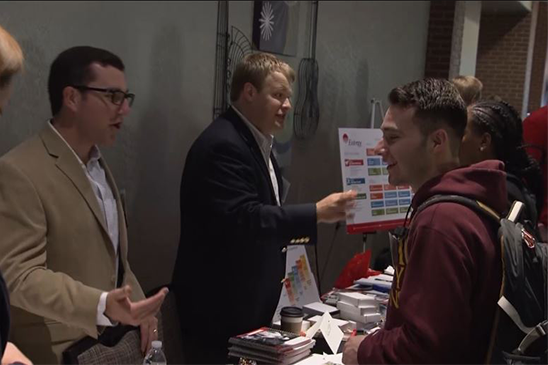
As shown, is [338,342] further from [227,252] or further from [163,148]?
[163,148]

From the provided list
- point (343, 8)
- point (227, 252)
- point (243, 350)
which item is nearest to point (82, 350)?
point (243, 350)

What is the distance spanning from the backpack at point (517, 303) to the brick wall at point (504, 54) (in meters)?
9.65

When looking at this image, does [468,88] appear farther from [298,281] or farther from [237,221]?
[237,221]

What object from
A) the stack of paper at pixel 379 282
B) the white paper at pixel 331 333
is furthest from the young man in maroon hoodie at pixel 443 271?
the stack of paper at pixel 379 282

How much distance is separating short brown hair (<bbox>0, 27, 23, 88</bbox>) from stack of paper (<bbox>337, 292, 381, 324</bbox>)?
1802 mm

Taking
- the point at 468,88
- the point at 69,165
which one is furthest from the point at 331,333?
the point at 468,88

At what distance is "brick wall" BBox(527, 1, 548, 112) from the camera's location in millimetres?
12188

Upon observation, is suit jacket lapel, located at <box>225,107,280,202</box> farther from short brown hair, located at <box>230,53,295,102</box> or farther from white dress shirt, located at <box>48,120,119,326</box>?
white dress shirt, located at <box>48,120,119,326</box>

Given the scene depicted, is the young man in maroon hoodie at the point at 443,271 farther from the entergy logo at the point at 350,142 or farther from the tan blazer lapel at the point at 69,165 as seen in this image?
the entergy logo at the point at 350,142

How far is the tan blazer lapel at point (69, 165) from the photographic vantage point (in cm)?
202

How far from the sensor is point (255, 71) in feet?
9.25

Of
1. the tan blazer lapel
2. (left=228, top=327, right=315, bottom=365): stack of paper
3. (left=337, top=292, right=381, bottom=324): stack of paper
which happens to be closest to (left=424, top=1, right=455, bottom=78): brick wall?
(left=337, top=292, right=381, bottom=324): stack of paper

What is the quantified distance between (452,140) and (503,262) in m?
0.38

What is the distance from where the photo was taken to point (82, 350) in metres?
1.89
